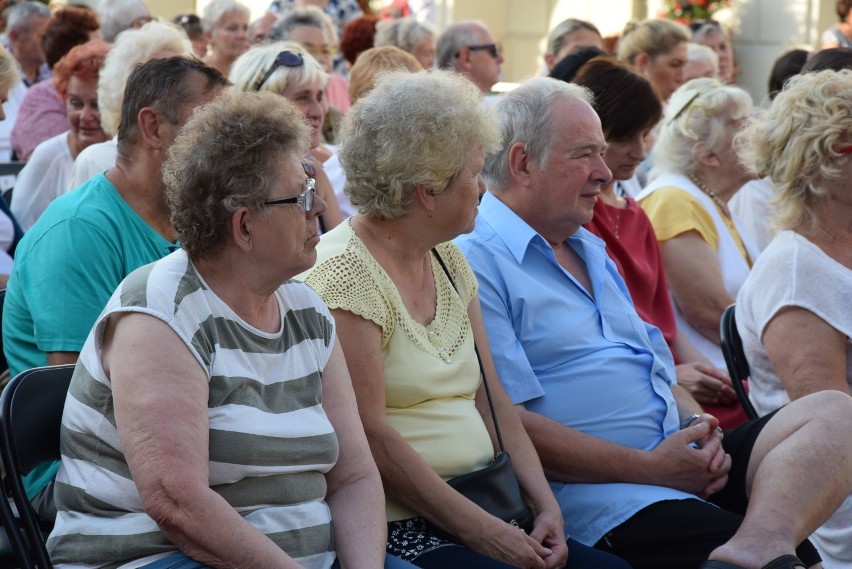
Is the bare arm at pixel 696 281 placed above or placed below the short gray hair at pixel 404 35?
below

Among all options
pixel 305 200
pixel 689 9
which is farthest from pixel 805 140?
pixel 689 9

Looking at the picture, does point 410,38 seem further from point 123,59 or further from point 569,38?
point 123,59

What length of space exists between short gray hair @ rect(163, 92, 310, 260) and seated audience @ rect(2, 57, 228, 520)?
570mm

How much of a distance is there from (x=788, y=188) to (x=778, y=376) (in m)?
0.58

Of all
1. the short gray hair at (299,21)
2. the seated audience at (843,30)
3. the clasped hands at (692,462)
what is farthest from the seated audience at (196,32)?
the clasped hands at (692,462)

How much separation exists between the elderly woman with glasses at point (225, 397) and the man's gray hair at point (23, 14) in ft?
20.7

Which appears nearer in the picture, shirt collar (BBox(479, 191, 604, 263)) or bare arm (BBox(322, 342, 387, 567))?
bare arm (BBox(322, 342, 387, 567))

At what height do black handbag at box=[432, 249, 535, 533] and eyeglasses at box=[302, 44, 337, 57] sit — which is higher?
eyeglasses at box=[302, 44, 337, 57]

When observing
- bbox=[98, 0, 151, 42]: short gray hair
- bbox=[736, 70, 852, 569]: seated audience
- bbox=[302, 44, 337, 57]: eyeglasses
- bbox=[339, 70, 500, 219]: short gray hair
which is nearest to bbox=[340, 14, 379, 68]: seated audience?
bbox=[302, 44, 337, 57]: eyeglasses

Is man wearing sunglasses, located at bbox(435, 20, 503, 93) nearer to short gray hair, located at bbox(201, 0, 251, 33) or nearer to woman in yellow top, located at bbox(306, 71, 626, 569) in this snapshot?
short gray hair, located at bbox(201, 0, 251, 33)

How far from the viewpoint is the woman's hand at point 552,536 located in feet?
8.83

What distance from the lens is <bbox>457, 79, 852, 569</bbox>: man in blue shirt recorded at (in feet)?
9.32

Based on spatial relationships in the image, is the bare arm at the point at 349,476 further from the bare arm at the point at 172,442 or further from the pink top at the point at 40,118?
the pink top at the point at 40,118

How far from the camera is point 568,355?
10.3 ft
